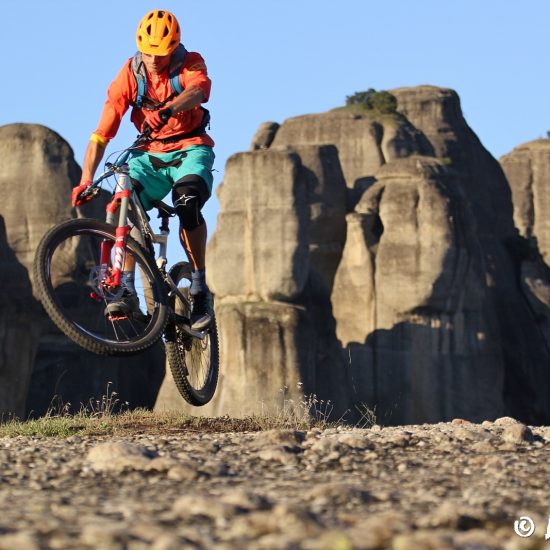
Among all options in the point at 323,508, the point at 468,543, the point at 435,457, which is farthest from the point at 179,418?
the point at 468,543

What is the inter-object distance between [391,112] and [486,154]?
468 cm

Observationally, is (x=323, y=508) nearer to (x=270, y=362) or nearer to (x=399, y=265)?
(x=270, y=362)

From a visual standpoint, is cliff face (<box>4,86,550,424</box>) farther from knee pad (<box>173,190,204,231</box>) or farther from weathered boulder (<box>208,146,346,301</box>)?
knee pad (<box>173,190,204,231</box>)

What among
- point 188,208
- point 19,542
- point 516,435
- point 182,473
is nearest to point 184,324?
point 188,208

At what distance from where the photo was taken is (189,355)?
10391 mm

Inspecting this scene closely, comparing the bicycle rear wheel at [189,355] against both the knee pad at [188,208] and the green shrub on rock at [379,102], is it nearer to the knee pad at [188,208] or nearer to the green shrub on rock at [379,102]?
the knee pad at [188,208]

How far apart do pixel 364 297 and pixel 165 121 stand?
37453mm

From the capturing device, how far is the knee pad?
9.12 meters

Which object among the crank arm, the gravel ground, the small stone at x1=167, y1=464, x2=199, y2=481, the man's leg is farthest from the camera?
the crank arm

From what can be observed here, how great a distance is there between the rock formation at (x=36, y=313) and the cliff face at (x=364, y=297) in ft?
11.5

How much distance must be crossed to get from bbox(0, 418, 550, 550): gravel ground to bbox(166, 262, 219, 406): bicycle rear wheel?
3.99 feet

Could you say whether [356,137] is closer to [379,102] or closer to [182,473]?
[379,102]

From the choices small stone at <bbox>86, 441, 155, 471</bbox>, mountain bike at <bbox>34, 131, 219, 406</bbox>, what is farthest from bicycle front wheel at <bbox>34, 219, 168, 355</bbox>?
small stone at <bbox>86, 441, 155, 471</bbox>

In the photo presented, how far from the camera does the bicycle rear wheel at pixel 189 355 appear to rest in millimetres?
9266
